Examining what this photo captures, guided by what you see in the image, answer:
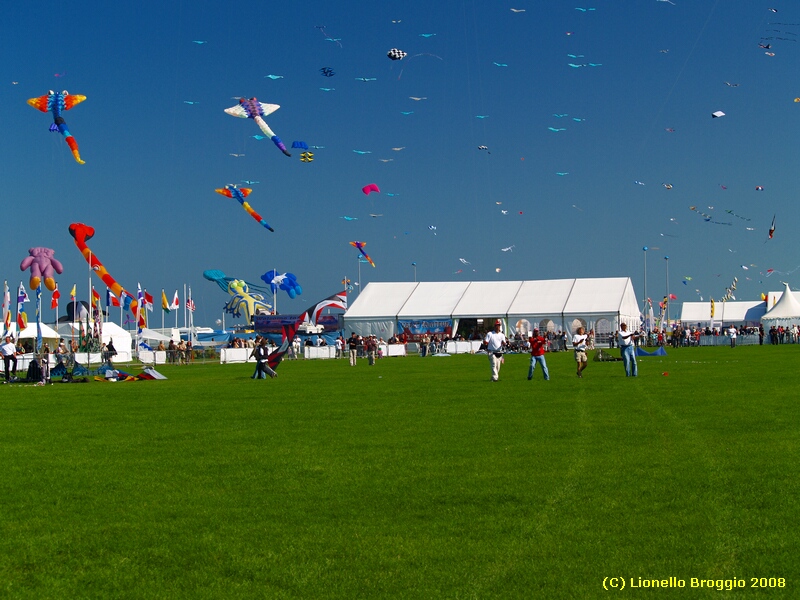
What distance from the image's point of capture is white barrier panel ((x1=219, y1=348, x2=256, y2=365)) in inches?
2030

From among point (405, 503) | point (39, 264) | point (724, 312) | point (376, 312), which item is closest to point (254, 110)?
point (405, 503)

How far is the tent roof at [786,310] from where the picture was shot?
71312 millimetres

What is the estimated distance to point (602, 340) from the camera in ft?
196

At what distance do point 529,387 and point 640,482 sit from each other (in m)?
13.6

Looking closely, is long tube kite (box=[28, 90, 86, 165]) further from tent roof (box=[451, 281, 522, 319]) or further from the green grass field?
tent roof (box=[451, 281, 522, 319])

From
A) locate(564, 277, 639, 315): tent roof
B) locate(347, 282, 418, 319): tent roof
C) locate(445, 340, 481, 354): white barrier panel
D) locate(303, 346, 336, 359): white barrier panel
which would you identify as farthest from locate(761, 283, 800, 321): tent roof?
locate(303, 346, 336, 359): white barrier panel

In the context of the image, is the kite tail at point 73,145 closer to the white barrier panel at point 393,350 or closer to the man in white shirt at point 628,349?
the man in white shirt at point 628,349

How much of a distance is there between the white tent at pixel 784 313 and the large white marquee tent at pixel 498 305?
12134 mm

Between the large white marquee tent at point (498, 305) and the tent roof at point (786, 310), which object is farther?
the tent roof at point (786, 310)

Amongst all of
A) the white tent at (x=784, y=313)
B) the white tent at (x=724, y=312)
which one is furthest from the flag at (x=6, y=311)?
the white tent at (x=724, y=312)

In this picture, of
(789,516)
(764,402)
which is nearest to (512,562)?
(789,516)

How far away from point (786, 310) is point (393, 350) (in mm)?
32624

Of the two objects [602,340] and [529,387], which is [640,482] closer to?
[529,387]

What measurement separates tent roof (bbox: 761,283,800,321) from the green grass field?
195 feet
